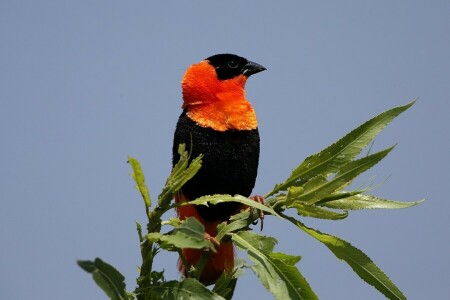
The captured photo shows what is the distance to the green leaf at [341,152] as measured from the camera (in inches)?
104

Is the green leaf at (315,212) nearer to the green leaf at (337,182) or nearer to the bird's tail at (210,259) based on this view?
the green leaf at (337,182)

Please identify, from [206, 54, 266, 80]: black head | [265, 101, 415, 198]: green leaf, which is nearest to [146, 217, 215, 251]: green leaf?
[265, 101, 415, 198]: green leaf

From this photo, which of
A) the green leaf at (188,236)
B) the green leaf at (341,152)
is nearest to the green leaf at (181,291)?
the green leaf at (188,236)

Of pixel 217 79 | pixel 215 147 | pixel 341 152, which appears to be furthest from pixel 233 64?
pixel 341 152

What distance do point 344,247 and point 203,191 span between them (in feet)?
4.18

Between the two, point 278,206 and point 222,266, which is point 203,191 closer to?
point 222,266

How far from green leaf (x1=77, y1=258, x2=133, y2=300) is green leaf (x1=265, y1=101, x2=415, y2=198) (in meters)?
0.96

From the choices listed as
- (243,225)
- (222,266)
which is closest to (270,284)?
(243,225)

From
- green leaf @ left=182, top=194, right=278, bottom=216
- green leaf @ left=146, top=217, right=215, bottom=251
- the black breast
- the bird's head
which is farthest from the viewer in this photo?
the bird's head

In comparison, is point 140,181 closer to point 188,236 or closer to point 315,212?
point 188,236

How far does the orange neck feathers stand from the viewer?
151 inches

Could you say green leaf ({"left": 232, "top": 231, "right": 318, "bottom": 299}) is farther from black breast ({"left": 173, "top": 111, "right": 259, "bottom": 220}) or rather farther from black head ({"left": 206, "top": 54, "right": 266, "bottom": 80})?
black head ({"left": 206, "top": 54, "right": 266, "bottom": 80})

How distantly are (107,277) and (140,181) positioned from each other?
1.45 ft

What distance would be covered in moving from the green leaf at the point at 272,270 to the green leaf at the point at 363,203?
1.18ft
